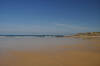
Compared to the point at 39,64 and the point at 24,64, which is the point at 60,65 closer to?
the point at 39,64

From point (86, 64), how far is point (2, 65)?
2234 millimetres

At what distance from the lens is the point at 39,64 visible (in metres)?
3.18

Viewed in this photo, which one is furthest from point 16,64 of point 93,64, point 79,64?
point 93,64

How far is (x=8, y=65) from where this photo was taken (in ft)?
10.2

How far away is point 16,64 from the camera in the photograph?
3.17 meters

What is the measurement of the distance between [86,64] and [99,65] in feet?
1.07

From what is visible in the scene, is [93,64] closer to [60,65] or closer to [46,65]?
[60,65]

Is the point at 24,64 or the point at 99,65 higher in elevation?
the point at 24,64

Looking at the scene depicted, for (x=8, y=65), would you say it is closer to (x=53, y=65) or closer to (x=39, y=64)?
(x=39, y=64)

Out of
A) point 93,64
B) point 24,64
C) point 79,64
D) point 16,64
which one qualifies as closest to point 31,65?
point 24,64

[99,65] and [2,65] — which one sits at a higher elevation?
[2,65]

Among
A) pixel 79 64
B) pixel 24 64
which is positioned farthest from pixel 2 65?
pixel 79 64

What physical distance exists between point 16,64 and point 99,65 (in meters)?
2.20

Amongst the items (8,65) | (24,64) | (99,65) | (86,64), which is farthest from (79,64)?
(8,65)
